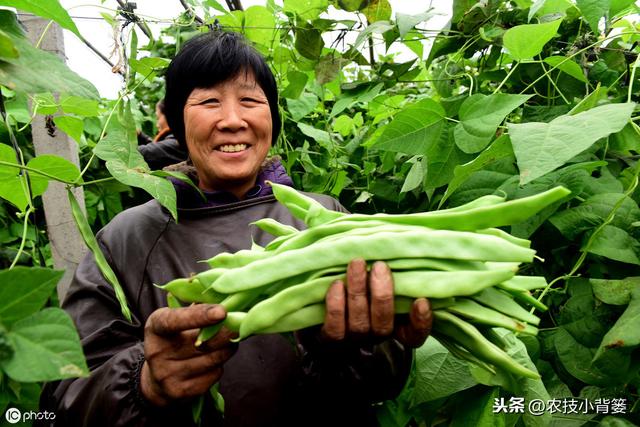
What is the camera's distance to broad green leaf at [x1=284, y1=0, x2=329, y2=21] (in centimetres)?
167

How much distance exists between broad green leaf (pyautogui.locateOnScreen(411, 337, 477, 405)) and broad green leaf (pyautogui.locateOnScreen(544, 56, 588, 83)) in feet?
2.44

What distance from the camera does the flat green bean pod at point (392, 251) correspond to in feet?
2.51

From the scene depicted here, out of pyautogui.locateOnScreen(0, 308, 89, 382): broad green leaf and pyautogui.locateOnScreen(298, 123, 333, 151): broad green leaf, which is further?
pyautogui.locateOnScreen(298, 123, 333, 151): broad green leaf

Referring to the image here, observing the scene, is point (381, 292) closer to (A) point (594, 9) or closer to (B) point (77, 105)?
(A) point (594, 9)

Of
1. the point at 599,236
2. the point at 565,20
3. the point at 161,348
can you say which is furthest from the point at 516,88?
the point at 161,348

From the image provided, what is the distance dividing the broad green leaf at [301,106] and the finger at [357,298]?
1505 millimetres

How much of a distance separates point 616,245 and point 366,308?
2.17 feet

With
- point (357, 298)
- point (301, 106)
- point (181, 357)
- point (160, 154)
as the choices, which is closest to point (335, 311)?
point (357, 298)

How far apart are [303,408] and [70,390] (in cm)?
50

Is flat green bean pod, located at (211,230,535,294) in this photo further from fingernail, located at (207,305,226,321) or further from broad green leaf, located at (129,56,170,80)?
broad green leaf, located at (129,56,170,80)

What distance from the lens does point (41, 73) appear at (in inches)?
25.5

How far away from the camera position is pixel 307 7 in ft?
5.53

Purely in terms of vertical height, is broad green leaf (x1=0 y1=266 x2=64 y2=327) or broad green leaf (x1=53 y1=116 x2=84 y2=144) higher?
broad green leaf (x1=0 y1=266 x2=64 y2=327)

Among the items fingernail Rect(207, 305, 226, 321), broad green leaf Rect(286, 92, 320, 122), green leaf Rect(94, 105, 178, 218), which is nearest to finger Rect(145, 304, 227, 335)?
fingernail Rect(207, 305, 226, 321)
